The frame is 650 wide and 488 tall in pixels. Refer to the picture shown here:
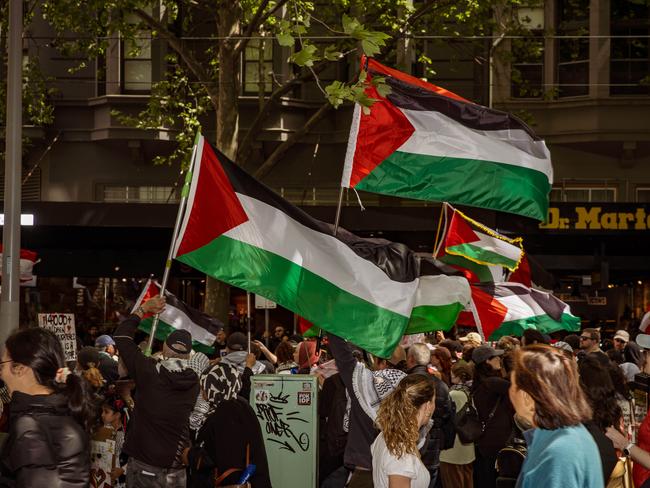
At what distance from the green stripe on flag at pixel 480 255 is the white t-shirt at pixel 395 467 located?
9.86 meters

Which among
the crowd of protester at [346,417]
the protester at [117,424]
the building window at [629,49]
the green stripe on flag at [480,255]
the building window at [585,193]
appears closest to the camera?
the crowd of protester at [346,417]

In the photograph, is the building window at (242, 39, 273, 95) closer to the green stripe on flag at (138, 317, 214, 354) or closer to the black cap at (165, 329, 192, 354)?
the green stripe on flag at (138, 317, 214, 354)

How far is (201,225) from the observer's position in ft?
32.4

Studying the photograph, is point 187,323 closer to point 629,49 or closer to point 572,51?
point 572,51

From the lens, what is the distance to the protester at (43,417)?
545 cm

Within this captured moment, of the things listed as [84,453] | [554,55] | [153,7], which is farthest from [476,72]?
[84,453]

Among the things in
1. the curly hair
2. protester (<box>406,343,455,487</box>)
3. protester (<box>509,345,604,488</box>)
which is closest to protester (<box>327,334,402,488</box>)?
protester (<box>406,343,455,487</box>)

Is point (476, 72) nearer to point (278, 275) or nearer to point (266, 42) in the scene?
point (266, 42)

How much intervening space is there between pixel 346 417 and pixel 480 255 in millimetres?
7548

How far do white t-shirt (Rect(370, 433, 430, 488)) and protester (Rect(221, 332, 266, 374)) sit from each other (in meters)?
3.90

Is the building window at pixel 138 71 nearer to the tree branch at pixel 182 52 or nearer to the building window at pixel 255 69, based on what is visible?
the building window at pixel 255 69

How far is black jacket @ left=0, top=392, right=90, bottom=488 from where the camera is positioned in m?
5.45

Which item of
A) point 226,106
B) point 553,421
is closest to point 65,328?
point 553,421

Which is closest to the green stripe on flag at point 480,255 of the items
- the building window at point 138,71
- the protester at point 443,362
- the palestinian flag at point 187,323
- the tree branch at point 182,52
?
the protester at point 443,362
